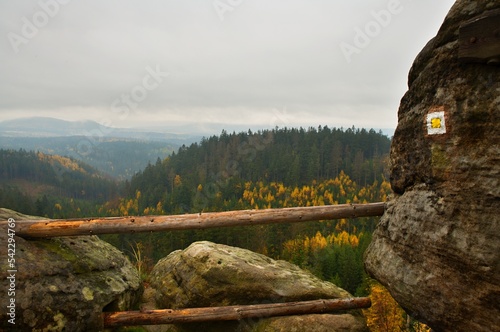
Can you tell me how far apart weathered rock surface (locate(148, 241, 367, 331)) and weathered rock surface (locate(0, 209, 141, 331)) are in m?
1.20

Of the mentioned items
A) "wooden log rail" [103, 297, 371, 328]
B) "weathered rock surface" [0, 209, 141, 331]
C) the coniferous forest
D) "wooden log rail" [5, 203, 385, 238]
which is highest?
"wooden log rail" [5, 203, 385, 238]

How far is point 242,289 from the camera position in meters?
6.35

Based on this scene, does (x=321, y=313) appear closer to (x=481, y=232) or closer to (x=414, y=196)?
(x=414, y=196)

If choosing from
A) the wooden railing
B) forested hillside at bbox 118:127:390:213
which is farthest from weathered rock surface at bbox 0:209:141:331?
forested hillside at bbox 118:127:390:213

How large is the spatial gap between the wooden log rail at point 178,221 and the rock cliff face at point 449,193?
3.67ft

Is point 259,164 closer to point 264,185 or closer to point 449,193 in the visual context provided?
point 264,185

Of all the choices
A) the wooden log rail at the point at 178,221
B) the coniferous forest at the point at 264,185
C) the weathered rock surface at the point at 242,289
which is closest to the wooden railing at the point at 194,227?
the wooden log rail at the point at 178,221

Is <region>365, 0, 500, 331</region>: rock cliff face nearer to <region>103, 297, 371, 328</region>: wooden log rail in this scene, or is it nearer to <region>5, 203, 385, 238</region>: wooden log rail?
<region>5, 203, 385, 238</region>: wooden log rail

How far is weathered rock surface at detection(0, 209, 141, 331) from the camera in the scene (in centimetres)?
509

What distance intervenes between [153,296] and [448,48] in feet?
25.2

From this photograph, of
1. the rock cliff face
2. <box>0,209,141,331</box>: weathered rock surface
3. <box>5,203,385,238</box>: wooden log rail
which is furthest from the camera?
<box>5,203,385,238</box>: wooden log rail

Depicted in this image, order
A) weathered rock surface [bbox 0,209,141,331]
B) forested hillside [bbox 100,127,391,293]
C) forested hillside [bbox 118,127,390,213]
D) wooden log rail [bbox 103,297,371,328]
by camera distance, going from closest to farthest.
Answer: weathered rock surface [bbox 0,209,141,331] < wooden log rail [bbox 103,297,371,328] < forested hillside [bbox 100,127,391,293] < forested hillside [bbox 118,127,390,213]

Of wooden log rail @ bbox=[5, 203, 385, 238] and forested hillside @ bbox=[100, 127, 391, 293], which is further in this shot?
forested hillside @ bbox=[100, 127, 391, 293]

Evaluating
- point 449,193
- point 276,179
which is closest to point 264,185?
point 276,179
